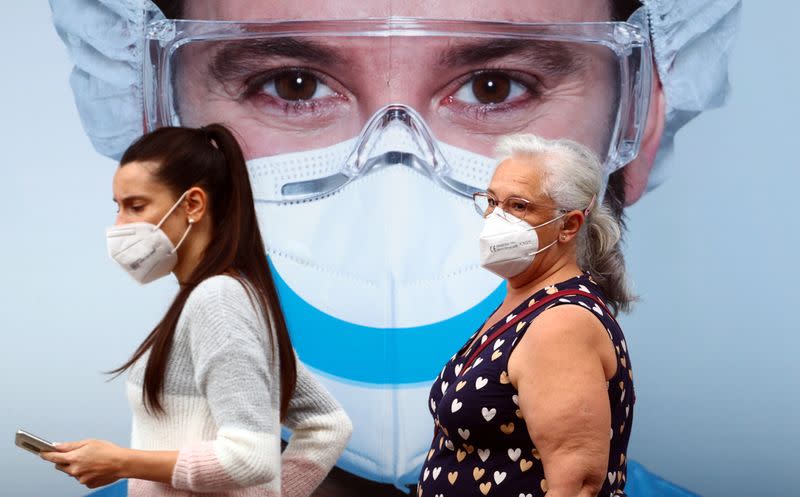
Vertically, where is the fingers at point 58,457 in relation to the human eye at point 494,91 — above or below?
below

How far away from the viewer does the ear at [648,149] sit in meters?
3.14

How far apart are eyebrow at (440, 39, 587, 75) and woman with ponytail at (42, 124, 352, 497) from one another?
1421 millimetres

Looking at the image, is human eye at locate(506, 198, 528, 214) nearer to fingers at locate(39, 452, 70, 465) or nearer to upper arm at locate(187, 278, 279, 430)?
upper arm at locate(187, 278, 279, 430)

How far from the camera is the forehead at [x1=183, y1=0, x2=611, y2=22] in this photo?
3025 millimetres

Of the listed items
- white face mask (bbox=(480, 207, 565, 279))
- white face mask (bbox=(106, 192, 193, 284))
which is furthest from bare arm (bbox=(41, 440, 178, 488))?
white face mask (bbox=(480, 207, 565, 279))

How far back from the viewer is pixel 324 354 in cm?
315

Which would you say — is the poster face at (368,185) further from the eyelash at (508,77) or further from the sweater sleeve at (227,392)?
the sweater sleeve at (227,392)

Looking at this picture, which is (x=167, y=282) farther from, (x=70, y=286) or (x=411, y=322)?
(x=411, y=322)

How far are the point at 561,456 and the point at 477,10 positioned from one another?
166cm

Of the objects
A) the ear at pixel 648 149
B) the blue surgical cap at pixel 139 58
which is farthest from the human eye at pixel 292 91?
the ear at pixel 648 149

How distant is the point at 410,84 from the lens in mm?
3055

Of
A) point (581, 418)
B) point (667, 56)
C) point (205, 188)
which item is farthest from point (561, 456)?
point (667, 56)

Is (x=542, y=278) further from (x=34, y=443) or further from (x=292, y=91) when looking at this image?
(x=292, y=91)

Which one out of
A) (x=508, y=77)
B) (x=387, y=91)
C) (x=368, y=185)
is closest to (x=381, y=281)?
(x=368, y=185)
